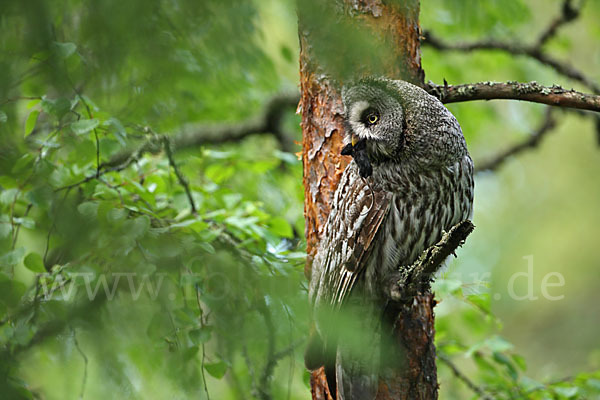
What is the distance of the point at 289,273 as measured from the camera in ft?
9.16

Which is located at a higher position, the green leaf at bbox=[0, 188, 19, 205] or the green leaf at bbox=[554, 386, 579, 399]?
the green leaf at bbox=[554, 386, 579, 399]

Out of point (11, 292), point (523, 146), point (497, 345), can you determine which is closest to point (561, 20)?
point (523, 146)

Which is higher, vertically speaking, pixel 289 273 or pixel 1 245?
pixel 289 273

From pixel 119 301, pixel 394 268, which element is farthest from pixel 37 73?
pixel 394 268

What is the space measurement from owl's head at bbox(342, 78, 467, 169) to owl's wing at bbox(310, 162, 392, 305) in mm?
164

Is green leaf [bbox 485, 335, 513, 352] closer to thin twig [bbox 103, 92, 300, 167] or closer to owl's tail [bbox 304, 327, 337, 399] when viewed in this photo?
owl's tail [bbox 304, 327, 337, 399]

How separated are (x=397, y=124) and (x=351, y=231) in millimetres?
533

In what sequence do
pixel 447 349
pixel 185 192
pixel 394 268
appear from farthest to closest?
pixel 447 349, pixel 185 192, pixel 394 268

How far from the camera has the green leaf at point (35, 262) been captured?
7.52 ft

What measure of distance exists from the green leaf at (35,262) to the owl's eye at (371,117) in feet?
4.86

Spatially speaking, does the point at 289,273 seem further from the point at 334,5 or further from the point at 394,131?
the point at 334,5

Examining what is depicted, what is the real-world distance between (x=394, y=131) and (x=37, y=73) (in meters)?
1.47

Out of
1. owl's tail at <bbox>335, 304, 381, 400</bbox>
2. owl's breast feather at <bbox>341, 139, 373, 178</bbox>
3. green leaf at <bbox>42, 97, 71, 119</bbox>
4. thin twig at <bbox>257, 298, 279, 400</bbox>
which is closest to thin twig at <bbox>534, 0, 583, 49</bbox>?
owl's breast feather at <bbox>341, 139, 373, 178</bbox>

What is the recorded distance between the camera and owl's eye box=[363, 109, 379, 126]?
2.64 m
